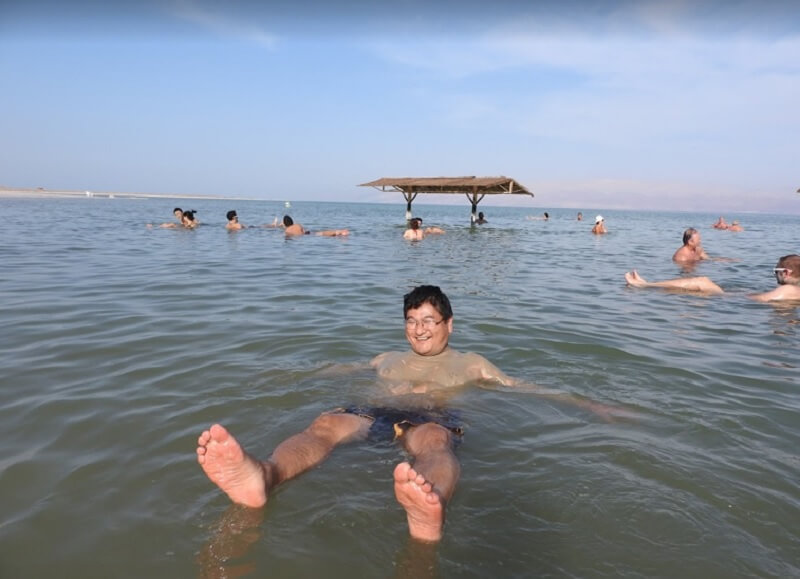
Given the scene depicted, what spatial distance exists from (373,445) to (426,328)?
3.42 feet

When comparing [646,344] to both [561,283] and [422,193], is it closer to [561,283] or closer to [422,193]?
[561,283]

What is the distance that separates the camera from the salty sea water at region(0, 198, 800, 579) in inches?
94.3

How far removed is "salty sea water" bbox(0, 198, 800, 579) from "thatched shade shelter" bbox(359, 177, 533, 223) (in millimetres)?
18319

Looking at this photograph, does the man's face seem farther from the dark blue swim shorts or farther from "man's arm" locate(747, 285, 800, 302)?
"man's arm" locate(747, 285, 800, 302)

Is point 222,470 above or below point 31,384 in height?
above

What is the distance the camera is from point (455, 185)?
2709 cm

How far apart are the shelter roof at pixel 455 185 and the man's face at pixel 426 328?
22.6 meters

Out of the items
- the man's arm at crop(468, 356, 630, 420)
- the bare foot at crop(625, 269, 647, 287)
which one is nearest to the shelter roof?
the bare foot at crop(625, 269, 647, 287)

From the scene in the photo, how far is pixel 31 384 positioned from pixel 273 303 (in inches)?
156

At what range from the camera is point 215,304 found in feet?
25.6

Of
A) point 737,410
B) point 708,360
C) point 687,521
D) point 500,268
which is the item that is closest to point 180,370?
point 687,521

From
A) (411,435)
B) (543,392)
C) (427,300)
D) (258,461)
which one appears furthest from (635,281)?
(258,461)

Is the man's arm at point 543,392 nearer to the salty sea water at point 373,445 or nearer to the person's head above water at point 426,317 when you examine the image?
the salty sea water at point 373,445

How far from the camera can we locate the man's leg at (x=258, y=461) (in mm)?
2395
